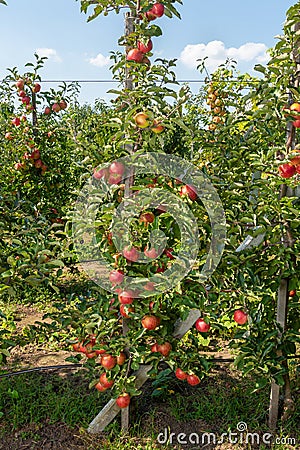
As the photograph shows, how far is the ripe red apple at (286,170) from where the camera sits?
2154 mm

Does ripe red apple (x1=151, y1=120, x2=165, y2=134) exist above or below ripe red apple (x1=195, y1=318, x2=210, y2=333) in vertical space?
above

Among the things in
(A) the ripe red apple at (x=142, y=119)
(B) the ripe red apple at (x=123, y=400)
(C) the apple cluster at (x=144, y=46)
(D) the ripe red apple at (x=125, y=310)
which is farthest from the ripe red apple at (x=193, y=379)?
(C) the apple cluster at (x=144, y=46)

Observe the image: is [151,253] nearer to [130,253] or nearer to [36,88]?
[130,253]

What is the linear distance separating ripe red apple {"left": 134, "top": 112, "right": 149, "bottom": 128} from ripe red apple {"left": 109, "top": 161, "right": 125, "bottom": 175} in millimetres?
232

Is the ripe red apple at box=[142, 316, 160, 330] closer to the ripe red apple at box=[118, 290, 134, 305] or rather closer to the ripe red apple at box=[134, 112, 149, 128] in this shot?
the ripe red apple at box=[118, 290, 134, 305]

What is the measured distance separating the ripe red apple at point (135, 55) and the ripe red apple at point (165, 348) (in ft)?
4.46

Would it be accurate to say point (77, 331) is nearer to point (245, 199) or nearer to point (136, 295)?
point (136, 295)

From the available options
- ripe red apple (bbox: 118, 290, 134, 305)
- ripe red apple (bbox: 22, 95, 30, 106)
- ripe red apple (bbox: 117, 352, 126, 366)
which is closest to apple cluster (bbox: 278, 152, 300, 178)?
ripe red apple (bbox: 118, 290, 134, 305)

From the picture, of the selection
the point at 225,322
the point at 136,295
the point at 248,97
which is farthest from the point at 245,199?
the point at 225,322

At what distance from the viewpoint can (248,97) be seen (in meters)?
2.35

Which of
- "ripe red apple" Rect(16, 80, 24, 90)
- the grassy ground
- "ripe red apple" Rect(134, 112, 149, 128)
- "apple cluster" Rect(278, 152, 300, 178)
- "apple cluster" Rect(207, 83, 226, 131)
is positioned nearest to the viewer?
"ripe red apple" Rect(134, 112, 149, 128)

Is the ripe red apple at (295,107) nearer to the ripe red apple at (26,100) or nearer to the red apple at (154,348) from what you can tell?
the red apple at (154,348)

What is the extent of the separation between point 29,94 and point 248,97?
298 centimetres

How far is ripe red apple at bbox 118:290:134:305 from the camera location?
Result: 7.23 ft
